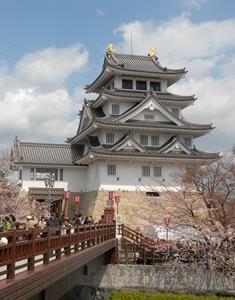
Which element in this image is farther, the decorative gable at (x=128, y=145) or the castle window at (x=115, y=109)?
the castle window at (x=115, y=109)

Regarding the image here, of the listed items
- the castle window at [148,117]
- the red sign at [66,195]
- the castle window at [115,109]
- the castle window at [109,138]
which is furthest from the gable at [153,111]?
the red sign at [66,195]

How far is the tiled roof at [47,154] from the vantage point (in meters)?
42.7

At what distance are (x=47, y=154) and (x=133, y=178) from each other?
30.6 feet

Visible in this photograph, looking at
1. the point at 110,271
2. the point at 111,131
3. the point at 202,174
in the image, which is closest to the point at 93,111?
the point at 111,131

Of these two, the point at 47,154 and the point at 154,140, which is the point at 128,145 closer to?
the point at 154,140

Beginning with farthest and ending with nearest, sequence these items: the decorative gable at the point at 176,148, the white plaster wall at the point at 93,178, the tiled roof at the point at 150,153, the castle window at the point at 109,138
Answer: the castle window at the point at 109,138 → the decorative gable at the point at 176,148 → the white plaster wall at the point at 93,178 → the tiled roof at the point at 150,153

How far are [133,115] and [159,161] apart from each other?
4517mm

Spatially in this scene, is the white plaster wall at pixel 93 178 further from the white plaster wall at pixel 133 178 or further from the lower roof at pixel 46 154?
the lower roof at pixel 46 154

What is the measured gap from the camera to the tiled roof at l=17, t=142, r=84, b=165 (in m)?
42.7

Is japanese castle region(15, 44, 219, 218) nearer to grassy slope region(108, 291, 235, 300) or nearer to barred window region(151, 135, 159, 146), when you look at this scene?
barred window region(151, 135, 159, 146)

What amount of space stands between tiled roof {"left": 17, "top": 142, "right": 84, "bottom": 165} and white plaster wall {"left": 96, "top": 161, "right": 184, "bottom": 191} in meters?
6.34

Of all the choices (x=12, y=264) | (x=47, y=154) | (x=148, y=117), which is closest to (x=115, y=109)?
(x=148, y=117)

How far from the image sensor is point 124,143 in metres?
38.8

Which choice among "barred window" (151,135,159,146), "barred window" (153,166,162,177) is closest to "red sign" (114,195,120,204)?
"barred window" (153,166,162,177)
